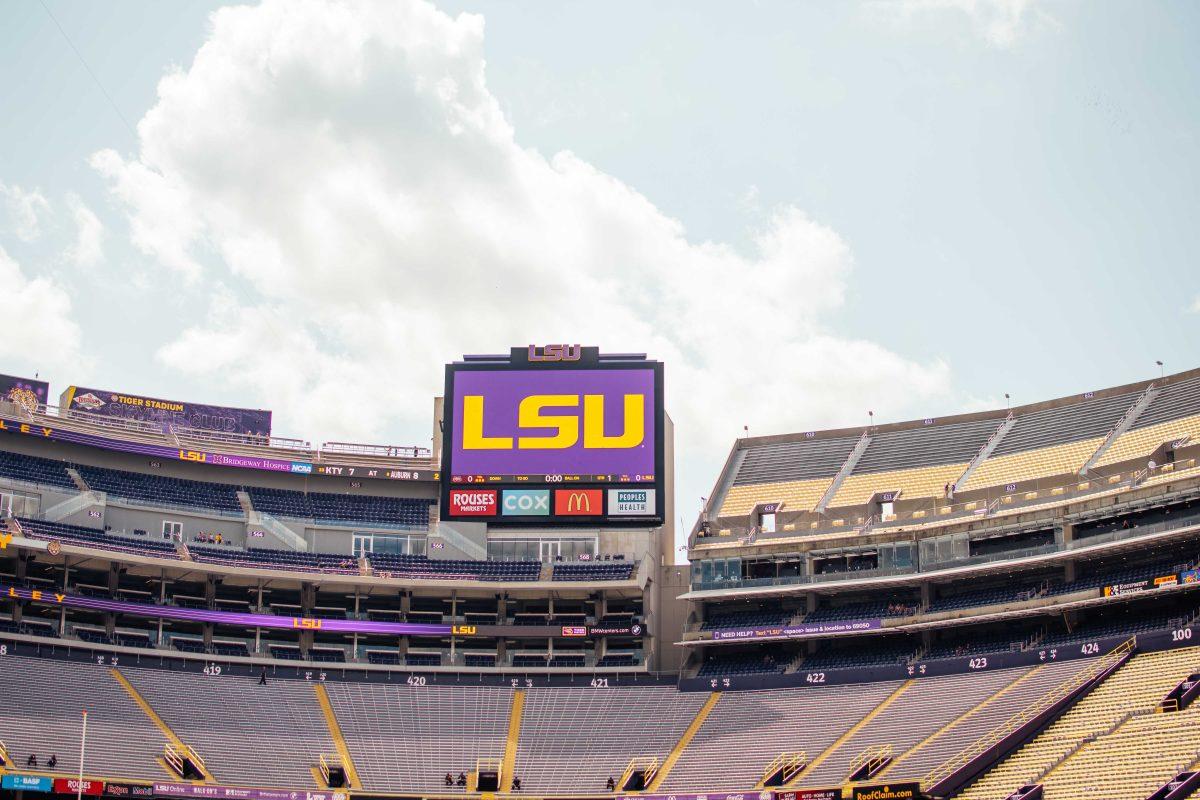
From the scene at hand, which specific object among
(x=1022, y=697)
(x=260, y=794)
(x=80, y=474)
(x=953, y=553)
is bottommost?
(x=260, y=794)

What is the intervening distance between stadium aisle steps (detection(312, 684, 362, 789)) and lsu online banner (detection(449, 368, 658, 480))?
507 inches

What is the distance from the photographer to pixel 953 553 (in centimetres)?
6944

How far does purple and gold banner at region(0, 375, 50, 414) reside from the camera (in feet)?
258

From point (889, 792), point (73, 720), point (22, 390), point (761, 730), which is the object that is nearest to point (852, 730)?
point (761, 730)

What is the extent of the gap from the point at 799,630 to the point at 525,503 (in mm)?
15076

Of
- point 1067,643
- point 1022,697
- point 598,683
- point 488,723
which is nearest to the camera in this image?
point 1022,697

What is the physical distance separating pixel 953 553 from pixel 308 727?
105 feet

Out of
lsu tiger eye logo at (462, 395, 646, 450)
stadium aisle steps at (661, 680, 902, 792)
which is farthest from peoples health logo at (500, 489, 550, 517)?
stadium aisle steps at (661, 680, 902, 792)

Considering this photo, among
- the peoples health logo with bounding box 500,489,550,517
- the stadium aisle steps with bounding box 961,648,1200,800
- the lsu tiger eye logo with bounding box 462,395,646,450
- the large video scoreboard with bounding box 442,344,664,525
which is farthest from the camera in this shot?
the lsu tiger eye logo with bounding box 462,395,646,450

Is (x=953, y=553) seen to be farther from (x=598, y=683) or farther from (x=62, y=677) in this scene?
(x=62, y=677)

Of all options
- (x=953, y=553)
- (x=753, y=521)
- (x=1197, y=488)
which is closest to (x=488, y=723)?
(x=753, y=521)

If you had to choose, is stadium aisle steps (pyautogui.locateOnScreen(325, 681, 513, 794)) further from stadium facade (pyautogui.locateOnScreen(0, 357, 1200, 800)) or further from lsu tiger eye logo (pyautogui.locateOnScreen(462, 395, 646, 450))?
lsu tiger eye logo (pyautogui.locateOnScreen(462, 395, 646, 450))

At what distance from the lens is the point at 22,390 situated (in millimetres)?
79250

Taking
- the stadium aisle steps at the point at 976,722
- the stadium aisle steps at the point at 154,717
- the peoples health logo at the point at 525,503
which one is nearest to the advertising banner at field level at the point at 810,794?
the stadium aisle steps at the point at 976,722
